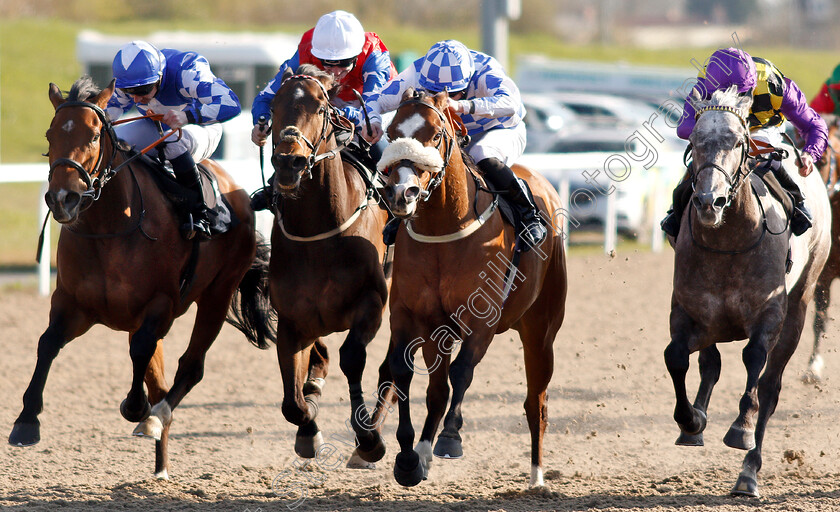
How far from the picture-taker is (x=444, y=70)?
4656mm

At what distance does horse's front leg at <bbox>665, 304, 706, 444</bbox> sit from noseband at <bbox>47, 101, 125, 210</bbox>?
257 cm

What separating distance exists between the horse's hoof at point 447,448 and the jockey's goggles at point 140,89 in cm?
222

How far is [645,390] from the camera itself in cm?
702

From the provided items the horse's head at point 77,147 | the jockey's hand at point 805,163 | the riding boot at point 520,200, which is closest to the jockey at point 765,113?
the jockey's hand at point 805,163

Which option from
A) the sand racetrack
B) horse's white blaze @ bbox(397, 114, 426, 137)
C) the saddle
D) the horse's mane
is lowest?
the sand racetrack

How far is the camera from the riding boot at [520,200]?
4828 millimetres

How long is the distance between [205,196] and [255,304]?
3.12 ft

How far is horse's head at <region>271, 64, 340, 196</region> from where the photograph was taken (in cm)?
418

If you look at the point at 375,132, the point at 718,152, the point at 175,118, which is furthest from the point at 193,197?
the point at 718,152

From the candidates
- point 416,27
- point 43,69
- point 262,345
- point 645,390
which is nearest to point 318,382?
point 262,345

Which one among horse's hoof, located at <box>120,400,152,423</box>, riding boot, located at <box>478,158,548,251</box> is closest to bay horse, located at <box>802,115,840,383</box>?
riding boot, located at <box>478,158,548,251</box>

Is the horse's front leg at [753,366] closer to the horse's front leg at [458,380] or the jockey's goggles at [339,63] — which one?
the horse's front leg at [458,380]

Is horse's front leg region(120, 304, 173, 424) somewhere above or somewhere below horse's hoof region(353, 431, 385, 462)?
above

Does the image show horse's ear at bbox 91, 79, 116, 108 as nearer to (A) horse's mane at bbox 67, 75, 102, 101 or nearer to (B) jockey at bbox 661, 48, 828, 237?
(A) horse's mane at bbox 67, 75, 102, 101
